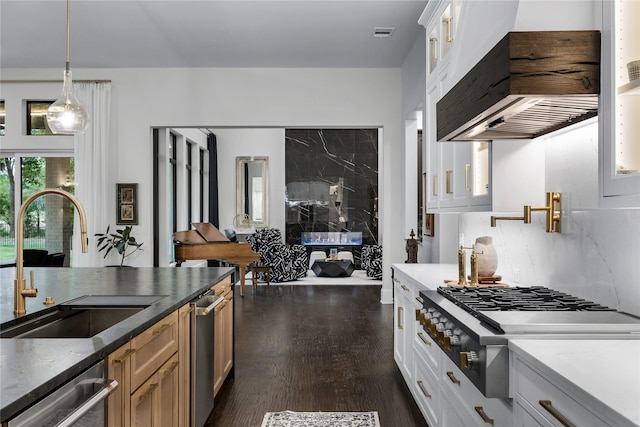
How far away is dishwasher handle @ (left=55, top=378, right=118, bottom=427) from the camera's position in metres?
1.20

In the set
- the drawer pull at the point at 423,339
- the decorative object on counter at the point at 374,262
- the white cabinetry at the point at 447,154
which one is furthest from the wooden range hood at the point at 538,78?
the decorative object on counter at the point at 374,262

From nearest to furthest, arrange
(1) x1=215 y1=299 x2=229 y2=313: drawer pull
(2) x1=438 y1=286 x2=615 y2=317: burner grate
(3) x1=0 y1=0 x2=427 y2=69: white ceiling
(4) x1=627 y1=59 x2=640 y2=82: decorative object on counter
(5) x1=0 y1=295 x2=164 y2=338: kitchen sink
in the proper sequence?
(4) x1=627 y1=59 x2=640 y2=82: decorative object on counter → (2) x1=438 y1=286 x2=615 y2=317: burner grate → (5) x1=0 y1=295 x2=164 y2=338: kitchen sink → (1) x1=215 y1=299 x2=229 y2=313: drawer pull → (3) x1=0 y1=0 x2=427 y2=69: white ceiling

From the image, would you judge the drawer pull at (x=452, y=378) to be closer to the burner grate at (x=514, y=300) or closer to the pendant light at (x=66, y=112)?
the burner grate at (x=514, y=300)

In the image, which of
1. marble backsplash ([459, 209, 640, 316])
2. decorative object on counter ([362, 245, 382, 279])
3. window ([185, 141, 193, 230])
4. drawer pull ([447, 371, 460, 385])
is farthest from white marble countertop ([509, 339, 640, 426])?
window ([185, 141, 193, 230])

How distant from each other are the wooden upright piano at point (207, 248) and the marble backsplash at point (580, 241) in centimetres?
513

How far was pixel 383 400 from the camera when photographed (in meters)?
3.32

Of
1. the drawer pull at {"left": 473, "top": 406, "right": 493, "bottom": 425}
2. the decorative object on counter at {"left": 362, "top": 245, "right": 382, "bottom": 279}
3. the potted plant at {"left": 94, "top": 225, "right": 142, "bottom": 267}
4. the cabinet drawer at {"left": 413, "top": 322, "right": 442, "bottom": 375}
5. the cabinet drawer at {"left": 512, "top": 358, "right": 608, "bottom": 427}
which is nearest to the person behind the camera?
the cabinet drawer at {"left": 512, "top": 358, "right": 608, "bottom": 427}

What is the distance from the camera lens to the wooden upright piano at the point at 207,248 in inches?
285

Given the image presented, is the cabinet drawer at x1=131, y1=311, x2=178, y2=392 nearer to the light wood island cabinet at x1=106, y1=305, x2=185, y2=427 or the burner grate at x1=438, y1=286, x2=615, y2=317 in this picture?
the light wood island cabinet at x1=106, y1=305, x2=185, y2=427

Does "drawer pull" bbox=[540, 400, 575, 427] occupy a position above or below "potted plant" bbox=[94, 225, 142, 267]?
below

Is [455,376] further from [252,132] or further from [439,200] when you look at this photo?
[252,132]

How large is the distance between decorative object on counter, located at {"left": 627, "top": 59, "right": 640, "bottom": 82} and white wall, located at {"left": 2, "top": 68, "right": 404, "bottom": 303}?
5.51 metres

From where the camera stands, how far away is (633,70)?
142 cm

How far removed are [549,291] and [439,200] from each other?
1247mm
